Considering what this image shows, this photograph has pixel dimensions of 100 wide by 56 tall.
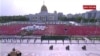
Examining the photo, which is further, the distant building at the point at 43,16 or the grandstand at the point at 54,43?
the distant building at the point at 43,16

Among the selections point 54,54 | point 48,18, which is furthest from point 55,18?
point 54,54

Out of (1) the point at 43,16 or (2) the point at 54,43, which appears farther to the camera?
(1) the point at 43,16

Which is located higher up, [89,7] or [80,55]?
[89,7]

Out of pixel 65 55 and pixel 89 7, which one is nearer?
pixel 89 7

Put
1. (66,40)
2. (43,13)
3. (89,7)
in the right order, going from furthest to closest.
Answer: (43,13)
(66,40)
(89,7)

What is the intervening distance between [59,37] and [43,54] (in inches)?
315

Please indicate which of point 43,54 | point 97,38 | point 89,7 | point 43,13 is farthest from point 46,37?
point 43,13

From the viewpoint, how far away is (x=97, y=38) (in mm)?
24562

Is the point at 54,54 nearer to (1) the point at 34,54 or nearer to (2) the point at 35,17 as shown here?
(1) the point at 34,54

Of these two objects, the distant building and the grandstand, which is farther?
the distant building

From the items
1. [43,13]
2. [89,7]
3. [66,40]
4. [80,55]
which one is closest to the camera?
[89,7]

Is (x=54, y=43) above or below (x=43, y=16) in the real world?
above

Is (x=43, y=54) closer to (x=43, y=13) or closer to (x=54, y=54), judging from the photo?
(x=54, y=54)

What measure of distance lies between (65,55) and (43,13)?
56353mm
